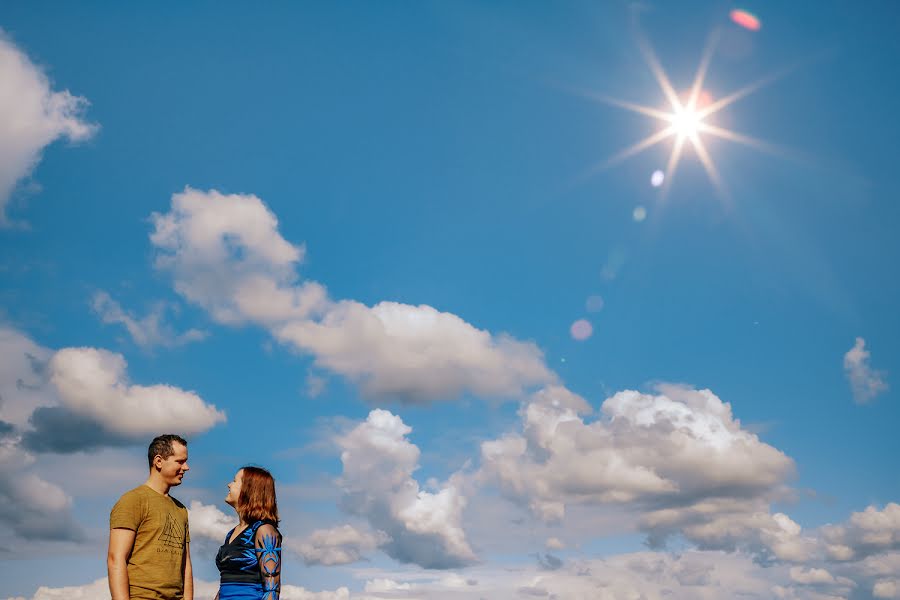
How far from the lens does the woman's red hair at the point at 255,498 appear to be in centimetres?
948

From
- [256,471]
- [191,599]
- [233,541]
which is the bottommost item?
[191,599]

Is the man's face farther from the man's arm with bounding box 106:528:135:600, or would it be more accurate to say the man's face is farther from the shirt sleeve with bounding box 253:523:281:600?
the shirt sleeve with bounding box 253:523:281:600

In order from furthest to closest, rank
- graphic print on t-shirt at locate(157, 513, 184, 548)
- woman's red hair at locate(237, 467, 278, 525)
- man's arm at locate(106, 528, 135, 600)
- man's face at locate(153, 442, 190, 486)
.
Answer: man's face at locate(153, 442, 190, 486)
graphic print on t-shirt at locate(157, 513, 184, 548)
woman's red hair at locate(237, 467, 278, 525)
man's arm at locate(106, 528, 135, 600)

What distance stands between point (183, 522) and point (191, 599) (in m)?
1.06

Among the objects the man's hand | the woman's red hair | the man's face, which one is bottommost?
the man's hand

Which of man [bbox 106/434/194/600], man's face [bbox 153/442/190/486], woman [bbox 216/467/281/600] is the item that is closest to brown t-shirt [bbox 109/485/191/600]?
man [bbox 106/434/194/600]

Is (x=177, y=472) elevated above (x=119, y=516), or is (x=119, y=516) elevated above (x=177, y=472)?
(x=177, y=472)

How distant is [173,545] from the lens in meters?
9.82

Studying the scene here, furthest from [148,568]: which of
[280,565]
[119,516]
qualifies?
[280,565]

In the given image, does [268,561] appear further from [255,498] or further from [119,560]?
[119,560]

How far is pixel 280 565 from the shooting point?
9.52 meters

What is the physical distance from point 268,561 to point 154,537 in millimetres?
1614

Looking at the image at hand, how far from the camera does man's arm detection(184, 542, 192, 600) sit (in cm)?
1005

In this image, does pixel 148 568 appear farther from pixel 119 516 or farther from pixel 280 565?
pixel 280 565
